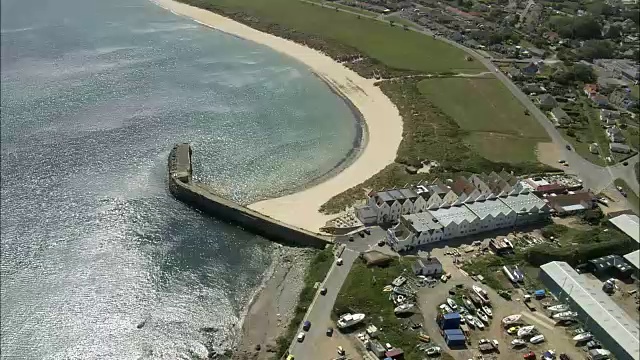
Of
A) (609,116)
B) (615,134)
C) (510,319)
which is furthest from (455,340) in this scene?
(609,116)

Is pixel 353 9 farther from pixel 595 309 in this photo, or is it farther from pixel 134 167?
pixel 595 309

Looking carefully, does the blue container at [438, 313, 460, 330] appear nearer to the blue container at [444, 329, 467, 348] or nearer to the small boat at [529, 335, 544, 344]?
the blue container at [444, 329, 467, 348]

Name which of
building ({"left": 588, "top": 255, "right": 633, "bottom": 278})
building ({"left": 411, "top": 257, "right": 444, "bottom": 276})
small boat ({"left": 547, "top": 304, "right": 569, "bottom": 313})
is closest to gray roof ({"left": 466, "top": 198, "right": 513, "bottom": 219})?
building ({"left": 411, "top": 257, "right": 444, "bottom": 276})

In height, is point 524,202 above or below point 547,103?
below

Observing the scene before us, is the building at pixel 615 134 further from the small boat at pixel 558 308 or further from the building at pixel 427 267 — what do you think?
the building at pixel 427 267

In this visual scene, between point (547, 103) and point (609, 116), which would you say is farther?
point (547, 103)

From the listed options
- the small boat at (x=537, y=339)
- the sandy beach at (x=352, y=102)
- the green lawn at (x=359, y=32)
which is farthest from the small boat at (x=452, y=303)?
the green lawn at (x=359, y=32)
